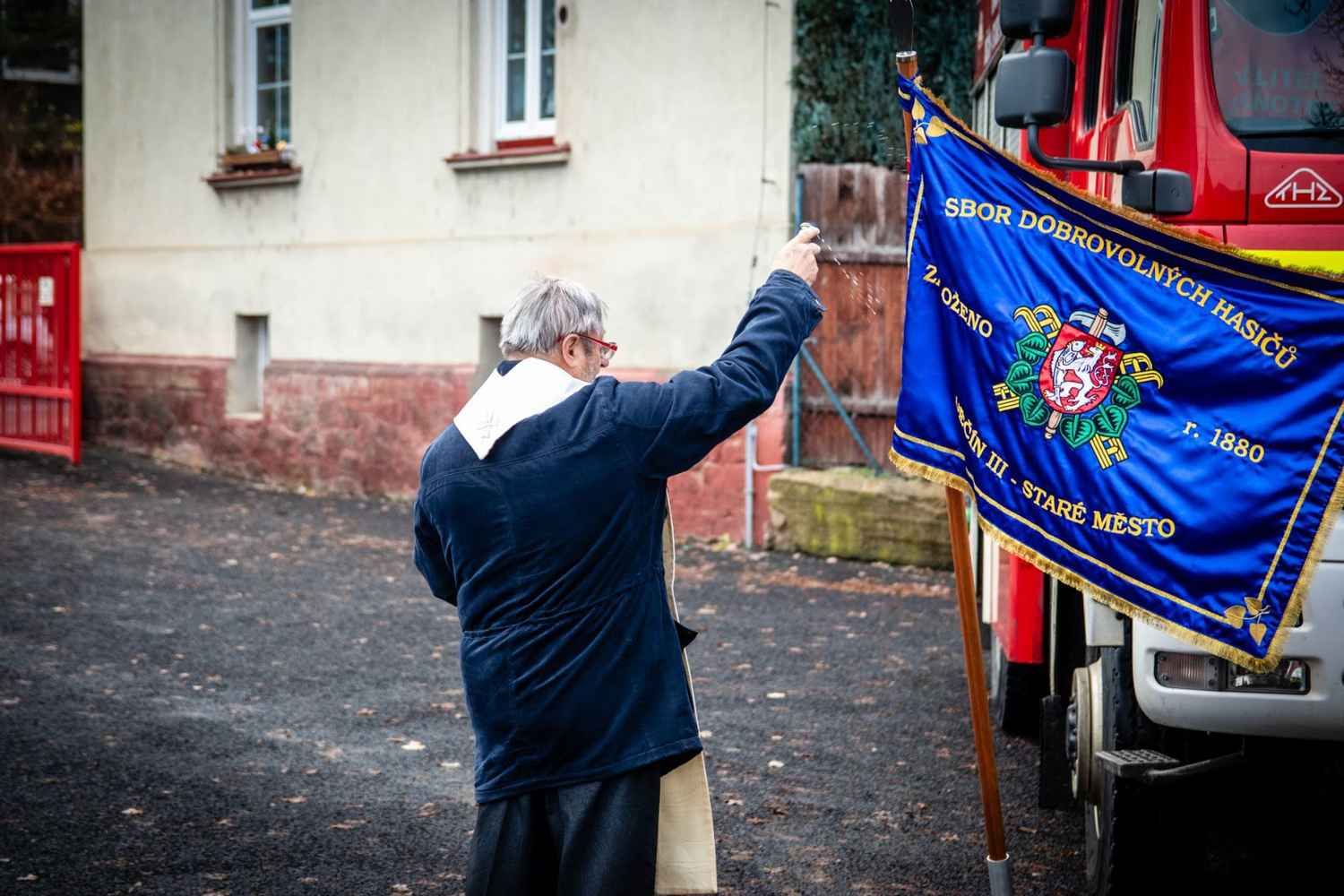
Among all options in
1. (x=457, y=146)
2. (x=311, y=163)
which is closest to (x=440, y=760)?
(x=457, y=146)

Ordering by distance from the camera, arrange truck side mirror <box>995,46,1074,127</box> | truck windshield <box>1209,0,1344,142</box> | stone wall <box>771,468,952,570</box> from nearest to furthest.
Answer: truck side mirror <box>995,46,1074,127</box>
truck windshield <box>1209,0,1344,142</box>
stone wall <box>771,468,952,570</box>

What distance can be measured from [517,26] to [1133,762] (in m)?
10.6

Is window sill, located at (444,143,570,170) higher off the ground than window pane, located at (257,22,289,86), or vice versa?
window pane, located at (257,22,289,86)

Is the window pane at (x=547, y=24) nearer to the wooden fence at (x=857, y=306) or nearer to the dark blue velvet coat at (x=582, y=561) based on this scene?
the wooden fence at (x=857, y=306)

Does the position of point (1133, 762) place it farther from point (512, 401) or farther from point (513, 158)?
point (513, 158)

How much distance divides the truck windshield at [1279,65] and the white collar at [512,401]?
2.15 metres

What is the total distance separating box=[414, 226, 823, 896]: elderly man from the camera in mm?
3121

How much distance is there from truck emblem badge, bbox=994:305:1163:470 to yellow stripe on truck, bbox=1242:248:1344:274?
41cm

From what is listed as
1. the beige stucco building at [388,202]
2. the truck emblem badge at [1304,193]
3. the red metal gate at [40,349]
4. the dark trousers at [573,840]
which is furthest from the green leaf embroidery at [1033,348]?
the red metal gate at [40,349]

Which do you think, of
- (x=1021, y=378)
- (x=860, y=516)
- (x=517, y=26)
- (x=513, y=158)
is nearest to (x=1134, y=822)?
(x=1021, y=378)

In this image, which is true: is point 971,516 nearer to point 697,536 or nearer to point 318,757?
point 318,757

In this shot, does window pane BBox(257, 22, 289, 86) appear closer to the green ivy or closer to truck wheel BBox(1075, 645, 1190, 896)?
the green ivy

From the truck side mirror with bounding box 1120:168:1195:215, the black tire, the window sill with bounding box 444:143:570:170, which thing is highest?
the window sill with bounding box 444:143:570:170

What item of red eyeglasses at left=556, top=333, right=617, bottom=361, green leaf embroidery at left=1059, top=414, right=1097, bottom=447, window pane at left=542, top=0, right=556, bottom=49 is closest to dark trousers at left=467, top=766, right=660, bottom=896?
red eyeglasses at left=556, top=333, right=617, bottom=361
